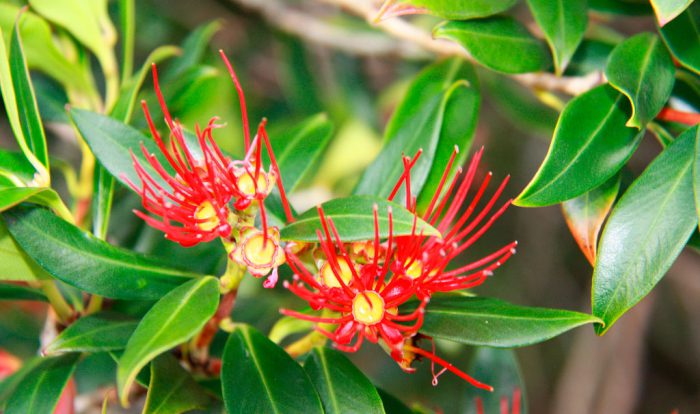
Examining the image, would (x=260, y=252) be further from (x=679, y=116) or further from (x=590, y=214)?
(x=679, y=116)

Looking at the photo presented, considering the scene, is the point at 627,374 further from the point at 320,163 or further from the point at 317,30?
the point at 317,30

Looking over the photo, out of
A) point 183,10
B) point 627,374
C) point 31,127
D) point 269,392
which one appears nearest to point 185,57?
→ point 31,127

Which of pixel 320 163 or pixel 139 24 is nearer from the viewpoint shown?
pixel 320 163

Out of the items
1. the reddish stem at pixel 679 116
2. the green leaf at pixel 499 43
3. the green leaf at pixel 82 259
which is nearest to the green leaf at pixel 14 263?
the green leaf at pixel 82 259

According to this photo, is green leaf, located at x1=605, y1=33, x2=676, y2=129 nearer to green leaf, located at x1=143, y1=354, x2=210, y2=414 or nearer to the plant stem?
green leaf, located at x1=143, y1=354, x2=210, y2=414

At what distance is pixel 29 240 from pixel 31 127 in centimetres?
14

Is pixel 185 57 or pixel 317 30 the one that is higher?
pixel 185 57

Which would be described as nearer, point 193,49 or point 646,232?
point 646,232

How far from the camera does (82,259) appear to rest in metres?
0.73

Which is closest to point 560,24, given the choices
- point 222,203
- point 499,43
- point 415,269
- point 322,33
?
point 499,43

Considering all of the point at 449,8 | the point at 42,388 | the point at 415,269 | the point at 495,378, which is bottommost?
the point at 495,378

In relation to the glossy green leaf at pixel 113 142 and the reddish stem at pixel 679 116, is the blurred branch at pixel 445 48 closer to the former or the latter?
the reddish stem at pixel 679 116

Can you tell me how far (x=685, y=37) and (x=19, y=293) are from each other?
86 cm

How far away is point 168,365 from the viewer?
0.76 metres
